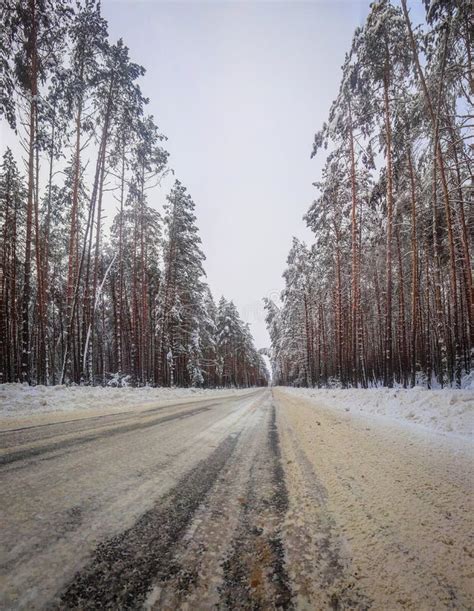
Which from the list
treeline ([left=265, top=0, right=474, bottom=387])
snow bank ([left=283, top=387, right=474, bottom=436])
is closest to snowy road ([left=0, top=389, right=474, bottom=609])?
snow bank ([left=283, top=387, right=474, bottom=436])

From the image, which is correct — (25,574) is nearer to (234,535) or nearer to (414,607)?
(234,535)

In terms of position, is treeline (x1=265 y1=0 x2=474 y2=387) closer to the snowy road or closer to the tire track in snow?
the snowy road

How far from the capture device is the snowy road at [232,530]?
82cm

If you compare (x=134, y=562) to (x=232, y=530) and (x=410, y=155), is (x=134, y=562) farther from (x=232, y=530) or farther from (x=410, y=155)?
(x=410, y=155)

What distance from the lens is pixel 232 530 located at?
1192 mm

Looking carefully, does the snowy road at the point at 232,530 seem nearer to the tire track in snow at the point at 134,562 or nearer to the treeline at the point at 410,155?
the tire track in snow at the point at 134,562

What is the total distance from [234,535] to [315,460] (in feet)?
4.23

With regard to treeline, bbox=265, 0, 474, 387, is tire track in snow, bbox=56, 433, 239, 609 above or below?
below

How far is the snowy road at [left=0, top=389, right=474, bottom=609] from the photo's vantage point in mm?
822

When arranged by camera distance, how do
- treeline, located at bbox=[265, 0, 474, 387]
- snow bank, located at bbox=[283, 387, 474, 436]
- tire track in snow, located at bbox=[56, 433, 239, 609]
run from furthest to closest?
treeline, located at bbox=[265, 0, 474, 387]
snow bank, located at bbox=[283, 387, 474, 436]
tire track in snow, located at bbox=[56, 433, 239, 609]

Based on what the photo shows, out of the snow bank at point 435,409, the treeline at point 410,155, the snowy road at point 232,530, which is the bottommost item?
the snow bank at point 435,409

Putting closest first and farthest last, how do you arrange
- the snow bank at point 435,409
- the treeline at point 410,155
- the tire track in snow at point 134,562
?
1. the tire track in snow at point 134,562
2. the snow bank at point 435,409
3. the treeline at point 410,155

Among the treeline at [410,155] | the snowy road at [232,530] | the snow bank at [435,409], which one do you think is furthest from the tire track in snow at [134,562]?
the treeline at [410,155]

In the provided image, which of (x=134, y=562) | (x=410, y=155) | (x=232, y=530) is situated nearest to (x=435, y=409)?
(x=232, y=530)
